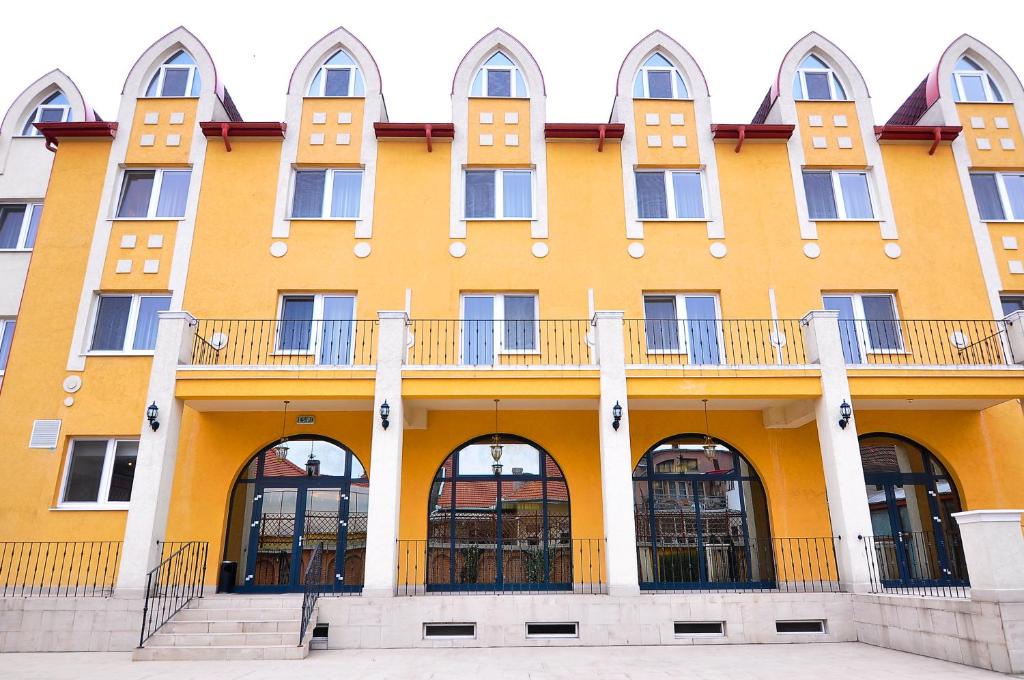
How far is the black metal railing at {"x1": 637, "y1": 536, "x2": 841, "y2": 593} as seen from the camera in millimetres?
12336

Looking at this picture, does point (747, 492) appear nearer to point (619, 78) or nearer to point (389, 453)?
point (389, 453)

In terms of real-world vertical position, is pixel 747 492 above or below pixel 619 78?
below

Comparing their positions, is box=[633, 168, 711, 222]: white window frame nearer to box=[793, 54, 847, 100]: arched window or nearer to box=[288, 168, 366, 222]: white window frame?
box=[793, 54, 847, 100]: arched window

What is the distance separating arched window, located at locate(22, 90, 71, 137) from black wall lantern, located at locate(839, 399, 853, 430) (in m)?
17.7

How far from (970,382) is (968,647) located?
5.61 metres

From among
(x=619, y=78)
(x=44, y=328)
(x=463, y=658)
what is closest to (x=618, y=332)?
(x=463, y=658)

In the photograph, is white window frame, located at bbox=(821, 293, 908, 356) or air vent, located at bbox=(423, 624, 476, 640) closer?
air vent, located at bbox=(423, 624, 476, 640)

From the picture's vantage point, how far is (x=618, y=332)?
11.8 meters

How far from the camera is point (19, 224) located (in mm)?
14977

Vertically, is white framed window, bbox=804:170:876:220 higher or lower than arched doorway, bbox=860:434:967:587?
higher

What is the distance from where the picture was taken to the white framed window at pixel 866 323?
13.5 metres

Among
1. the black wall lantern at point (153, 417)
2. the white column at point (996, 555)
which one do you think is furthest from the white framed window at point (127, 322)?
the white column at point (996, 555)

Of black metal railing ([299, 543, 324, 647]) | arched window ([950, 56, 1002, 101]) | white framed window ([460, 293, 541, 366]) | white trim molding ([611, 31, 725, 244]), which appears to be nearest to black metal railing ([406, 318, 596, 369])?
white framed window ([460, 293, 541, 366])

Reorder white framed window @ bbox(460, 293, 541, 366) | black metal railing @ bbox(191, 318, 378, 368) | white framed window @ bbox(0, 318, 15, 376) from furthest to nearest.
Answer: white framed window @ bbox(0, 318, 15, 376) → white framed window @ bbox(460, 293, 541, 366) → black metal railing @ bbox(191, 318, 378, 368)
